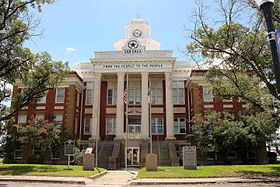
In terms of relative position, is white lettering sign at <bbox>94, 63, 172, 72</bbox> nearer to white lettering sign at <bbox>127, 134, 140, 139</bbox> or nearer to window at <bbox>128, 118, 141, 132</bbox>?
window at <bbox>128, 118, 141, 132</bbox>

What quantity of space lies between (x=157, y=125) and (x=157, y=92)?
13.7ft

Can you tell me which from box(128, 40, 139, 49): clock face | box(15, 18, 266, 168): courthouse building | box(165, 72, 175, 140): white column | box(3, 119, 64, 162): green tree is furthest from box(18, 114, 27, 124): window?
box(165, 72, 175, 140): white column

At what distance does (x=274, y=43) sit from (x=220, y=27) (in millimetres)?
11022

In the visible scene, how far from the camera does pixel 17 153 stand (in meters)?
28.5

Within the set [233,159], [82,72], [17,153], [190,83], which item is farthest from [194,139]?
[17,153]

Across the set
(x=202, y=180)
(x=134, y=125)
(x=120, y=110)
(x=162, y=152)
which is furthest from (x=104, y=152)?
(x=202, y=180)

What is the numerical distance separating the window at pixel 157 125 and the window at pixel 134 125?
68.1 inches

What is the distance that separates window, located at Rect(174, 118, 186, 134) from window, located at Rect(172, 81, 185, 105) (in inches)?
84.6

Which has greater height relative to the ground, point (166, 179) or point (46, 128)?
point (46, 128)

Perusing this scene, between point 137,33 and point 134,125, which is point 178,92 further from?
point 137,33

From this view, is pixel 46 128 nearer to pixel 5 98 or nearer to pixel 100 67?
pixel 5 98

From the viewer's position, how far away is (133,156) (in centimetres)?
2677

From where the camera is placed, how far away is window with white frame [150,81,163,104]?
31547 millimetres

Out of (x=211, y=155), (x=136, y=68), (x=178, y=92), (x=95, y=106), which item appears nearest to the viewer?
(x=211, y=155)
